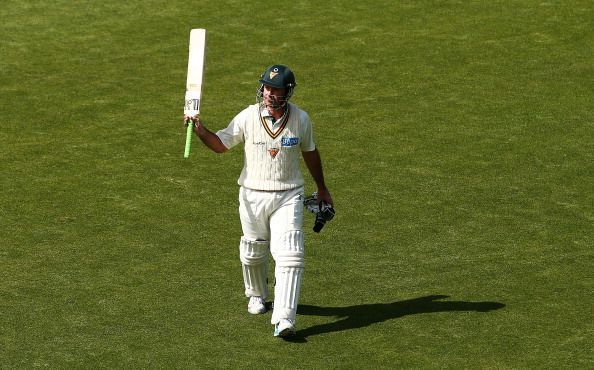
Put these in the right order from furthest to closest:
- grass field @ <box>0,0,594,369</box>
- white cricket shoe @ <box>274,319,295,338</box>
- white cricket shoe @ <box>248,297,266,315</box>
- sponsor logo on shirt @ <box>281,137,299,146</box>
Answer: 1. white cricket shoe @ <box>248,297,266,315</box>
2. sponsor logo on shirt @ <box>281,137,299,146</box>
3. grass field @ <box>0,0,594,369</box>
4. white cricket shoe @ <box>274,319,295,338</box>

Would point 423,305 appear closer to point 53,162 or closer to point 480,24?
point 53,162

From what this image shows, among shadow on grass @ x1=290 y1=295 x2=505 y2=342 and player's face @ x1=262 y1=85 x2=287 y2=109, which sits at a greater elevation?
player's face @ x1=262 y1=85 x2=287 y2=109

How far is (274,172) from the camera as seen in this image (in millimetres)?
11109

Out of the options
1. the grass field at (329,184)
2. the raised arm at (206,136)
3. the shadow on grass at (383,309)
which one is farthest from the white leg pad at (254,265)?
the raised arm at (206,136)

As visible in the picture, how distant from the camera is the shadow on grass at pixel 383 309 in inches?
444

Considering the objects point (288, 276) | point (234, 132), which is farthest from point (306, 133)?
point (288, 276)

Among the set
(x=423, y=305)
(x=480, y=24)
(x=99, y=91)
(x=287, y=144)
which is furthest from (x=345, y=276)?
(x=480, y=24)

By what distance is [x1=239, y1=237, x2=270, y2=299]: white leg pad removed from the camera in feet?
37.0

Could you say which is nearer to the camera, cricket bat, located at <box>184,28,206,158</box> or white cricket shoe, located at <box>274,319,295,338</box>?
white cricket shoe, located at <box>274,319,295,338</box>

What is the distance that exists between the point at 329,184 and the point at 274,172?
3605 mm

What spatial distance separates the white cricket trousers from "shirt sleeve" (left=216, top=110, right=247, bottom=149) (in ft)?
1.40

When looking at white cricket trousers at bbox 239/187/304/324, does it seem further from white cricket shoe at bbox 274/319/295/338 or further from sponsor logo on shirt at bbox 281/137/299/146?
sponsor logo on shirt at bbox 281/137/299/146

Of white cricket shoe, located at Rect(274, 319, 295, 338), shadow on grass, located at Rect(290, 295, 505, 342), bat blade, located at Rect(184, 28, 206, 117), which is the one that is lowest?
white cricket shoe, located at Rect(274, 319, 295, 338)

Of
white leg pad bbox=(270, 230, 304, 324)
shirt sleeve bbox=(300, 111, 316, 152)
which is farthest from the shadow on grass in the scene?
shirt sleeve bbox=(300, 111, 316, 152)
